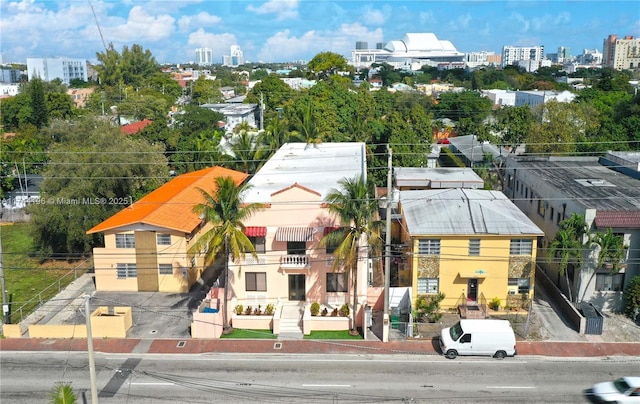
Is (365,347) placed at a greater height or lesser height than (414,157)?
lesser

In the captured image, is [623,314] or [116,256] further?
[116,256]

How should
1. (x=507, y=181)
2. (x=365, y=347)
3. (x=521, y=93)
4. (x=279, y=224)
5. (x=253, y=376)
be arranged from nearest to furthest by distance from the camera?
(x=253, y=376) → (x=365, y=347) → (x=279, y=224) → (x=507, y=181) → (x=521, y=93)

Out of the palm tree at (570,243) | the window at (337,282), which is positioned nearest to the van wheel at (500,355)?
the palm tree at (570,243)

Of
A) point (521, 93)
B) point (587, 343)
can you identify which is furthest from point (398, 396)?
point (521, 93)

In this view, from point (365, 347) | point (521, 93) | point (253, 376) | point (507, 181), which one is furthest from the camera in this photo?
point (521, 93)

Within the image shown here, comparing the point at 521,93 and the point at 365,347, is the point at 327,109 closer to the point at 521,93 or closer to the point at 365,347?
the point at 365,347

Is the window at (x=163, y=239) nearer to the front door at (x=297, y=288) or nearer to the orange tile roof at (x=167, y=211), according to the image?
the orange tile roof at (x=167, y=211)

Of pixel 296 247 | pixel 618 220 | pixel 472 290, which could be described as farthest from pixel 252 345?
pixel 618 220

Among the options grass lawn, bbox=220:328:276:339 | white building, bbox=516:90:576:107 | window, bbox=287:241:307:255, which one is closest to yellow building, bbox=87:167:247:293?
grass lawn, bbox=220:328:276:339
